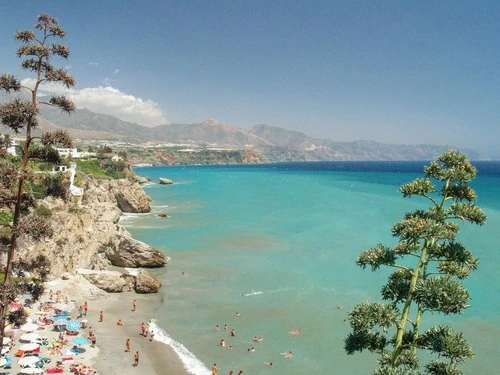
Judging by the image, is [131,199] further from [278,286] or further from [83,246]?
[278,286]

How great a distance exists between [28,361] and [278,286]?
90.7 feet

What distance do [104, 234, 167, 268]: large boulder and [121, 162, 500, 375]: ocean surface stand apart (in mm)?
2246

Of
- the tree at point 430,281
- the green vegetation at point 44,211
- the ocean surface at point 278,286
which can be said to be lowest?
the ocean surface at point 278,286

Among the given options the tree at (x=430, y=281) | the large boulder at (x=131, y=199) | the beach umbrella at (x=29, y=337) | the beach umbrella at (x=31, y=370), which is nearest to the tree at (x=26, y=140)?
the tree at (x=430, y=281)

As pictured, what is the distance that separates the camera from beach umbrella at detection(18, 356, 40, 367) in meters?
25.7

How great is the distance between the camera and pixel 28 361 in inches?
1025

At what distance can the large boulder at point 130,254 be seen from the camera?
5128cm

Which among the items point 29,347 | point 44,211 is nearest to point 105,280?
point 44,211

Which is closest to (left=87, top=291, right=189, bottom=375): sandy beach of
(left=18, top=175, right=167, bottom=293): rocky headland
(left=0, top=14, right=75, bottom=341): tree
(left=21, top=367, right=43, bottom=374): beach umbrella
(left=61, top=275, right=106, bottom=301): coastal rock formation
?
(left=61, top=275, right=106, bottom=301): coastal rock formation

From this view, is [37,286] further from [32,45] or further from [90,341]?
[90,341]

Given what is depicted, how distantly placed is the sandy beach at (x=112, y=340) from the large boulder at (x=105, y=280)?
1.12 m

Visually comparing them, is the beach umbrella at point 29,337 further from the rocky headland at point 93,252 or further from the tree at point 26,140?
the tree at point 26,140

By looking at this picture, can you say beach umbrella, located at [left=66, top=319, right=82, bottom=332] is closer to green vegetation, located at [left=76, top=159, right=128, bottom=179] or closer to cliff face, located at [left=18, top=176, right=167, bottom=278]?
cliff face, located at [left=18, top=176, right=167, bottom=278]

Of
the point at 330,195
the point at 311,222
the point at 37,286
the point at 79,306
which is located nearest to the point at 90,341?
the point at 79,306
